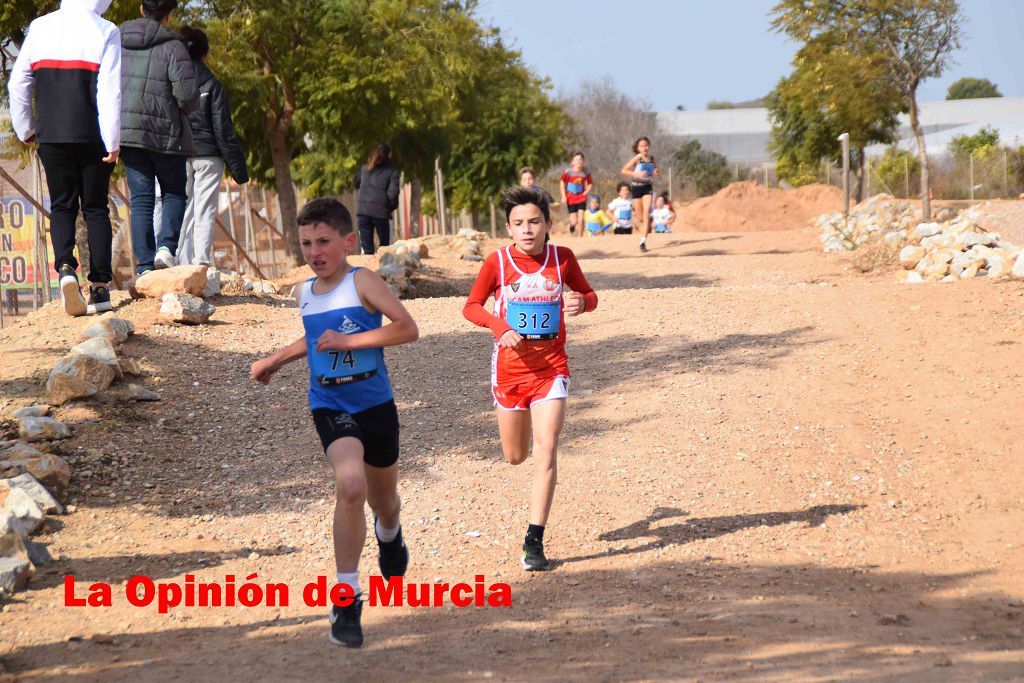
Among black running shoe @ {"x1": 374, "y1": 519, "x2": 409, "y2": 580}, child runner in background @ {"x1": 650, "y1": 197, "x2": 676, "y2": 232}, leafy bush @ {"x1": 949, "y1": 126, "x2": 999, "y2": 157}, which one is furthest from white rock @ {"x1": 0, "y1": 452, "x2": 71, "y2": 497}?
leafy bush @ {"x1": 949, "y1": 126, "x2": 999, "y2": 157}

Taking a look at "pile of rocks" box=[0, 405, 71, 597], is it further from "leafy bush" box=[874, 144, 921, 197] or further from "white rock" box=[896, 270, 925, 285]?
"leafy bush" box=[874, 144, 921, 197]

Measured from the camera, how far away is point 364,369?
429 cm

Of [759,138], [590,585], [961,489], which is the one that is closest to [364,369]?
[590,585]

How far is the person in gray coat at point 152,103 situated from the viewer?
9078 millimetres

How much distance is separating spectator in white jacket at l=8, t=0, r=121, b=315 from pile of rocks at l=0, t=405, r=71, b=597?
174cm

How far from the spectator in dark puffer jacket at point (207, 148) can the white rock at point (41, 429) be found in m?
3.25

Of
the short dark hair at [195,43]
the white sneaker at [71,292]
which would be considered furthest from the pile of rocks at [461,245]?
the white sneaker at [71,292]

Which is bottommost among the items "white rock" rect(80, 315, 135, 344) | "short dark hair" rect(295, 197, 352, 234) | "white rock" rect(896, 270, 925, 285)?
"white rock" rect(896, 270, 925, 285)

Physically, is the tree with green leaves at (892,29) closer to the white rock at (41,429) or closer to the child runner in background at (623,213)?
the child runner in background at (623,213)

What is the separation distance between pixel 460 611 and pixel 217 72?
13.1 meters

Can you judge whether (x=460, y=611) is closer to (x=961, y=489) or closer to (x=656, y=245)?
(x=961, y=489)

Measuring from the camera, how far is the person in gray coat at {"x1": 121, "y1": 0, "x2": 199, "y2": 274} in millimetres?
9078

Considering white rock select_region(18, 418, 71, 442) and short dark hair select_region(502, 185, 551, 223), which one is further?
white rock select_region(18, 418, 71, 442)

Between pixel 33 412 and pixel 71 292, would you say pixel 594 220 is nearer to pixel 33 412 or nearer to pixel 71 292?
pixel 71 292
